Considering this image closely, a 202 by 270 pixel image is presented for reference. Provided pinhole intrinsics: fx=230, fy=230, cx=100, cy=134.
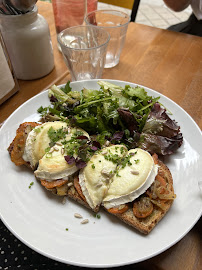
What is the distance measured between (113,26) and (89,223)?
206 centimetres

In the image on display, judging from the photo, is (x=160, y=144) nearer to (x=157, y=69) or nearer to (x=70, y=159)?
(x=70, y=159)

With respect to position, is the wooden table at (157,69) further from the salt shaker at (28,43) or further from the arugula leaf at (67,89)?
the arugula leaf at (67,89)

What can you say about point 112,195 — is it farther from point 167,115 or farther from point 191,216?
point 167,115

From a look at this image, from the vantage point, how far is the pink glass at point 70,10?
250cm

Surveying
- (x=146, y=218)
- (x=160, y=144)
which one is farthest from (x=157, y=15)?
(x=146, y=218)

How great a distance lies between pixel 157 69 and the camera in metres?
2.61

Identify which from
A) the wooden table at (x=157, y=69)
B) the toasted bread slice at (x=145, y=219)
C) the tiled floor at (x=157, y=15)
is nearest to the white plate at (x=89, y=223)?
the toasted bread slice at (x=145, y=219)

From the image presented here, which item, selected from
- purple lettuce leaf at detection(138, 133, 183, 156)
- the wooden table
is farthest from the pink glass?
purple lettuce leaf at detection(138, 133, 183, 156)

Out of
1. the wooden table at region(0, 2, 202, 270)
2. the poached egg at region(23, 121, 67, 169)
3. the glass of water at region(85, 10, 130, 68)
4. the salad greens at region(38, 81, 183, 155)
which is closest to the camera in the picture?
the poached egg at region(23, 121, 67, 169)

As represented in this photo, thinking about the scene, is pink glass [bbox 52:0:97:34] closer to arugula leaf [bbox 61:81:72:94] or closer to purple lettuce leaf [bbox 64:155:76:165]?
arugula leaf [bbox 61:81:72:94]

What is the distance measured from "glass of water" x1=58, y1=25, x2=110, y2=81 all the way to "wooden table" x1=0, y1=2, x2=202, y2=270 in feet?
0.63

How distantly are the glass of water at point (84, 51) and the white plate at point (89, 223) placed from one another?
1.06m

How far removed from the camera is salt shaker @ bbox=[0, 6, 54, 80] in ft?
6.68

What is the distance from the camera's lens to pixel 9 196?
1497 mm
